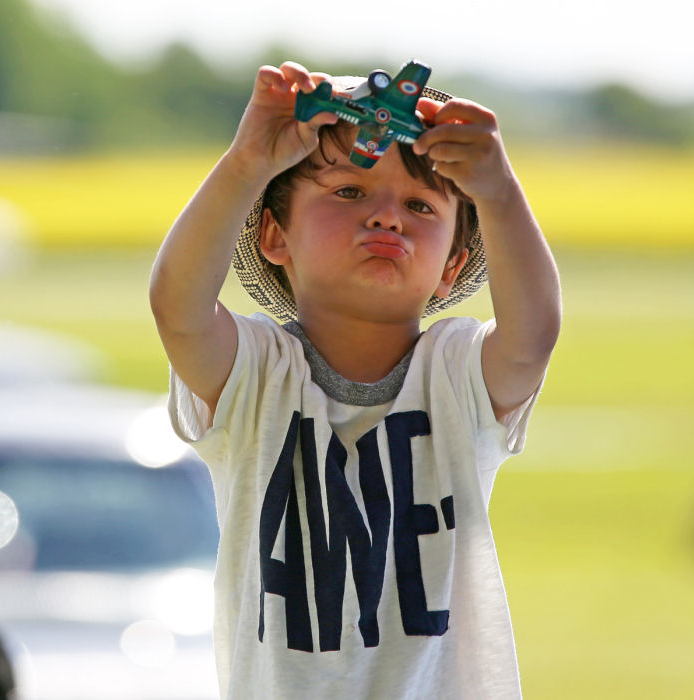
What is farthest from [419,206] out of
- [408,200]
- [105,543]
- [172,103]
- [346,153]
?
[172,103]

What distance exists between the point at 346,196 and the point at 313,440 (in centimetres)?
35

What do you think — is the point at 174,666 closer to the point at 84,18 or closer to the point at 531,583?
the point at 531,583

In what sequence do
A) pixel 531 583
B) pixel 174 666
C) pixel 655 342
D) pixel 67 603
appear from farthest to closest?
1. pixel 655 342
2. pixel 531 583
3. pixel 67 603
4. pixel 174 666

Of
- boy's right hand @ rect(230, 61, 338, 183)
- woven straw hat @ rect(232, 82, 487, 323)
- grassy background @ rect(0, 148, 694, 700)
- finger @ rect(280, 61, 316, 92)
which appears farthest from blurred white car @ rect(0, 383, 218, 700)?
grassy background @ rect(0, 148, 694, 700)

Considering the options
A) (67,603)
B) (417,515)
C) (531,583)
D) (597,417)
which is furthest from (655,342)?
(417,515)

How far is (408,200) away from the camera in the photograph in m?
1.76

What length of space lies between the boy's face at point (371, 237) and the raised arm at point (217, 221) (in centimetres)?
15

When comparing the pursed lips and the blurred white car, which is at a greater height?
the blurred white car

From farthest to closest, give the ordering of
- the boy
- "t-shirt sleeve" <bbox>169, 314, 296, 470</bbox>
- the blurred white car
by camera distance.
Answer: the blurred white car < "t-shirt sleeve" <bbox>169, 314, 296, 470</bbox> < the boy

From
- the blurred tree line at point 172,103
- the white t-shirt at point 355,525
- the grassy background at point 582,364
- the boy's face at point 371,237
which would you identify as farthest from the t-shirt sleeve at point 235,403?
the blurred tree line at point 172,103

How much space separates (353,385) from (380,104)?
43cm

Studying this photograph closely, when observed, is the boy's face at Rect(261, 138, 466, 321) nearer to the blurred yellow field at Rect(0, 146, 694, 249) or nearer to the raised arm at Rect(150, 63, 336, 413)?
the raised arm at Rect(150, 63, 336, 413)

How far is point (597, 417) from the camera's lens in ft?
51.5

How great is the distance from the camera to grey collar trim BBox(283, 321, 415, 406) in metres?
1.76
